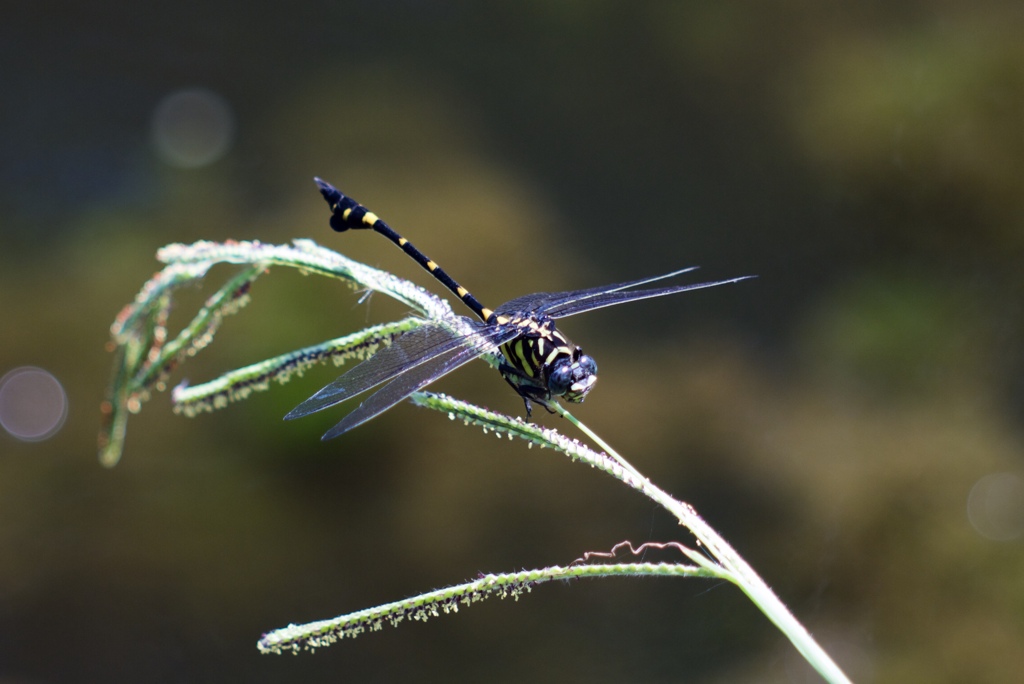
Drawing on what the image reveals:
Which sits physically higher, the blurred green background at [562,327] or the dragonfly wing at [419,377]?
the blurred green background at [562,327]

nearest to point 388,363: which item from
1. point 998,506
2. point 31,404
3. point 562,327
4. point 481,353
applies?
point 481,353

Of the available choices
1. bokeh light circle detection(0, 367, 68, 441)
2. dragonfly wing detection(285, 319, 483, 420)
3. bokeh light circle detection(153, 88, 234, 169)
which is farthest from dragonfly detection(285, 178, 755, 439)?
bokeh light circle detection(153, 88, 234, 169)

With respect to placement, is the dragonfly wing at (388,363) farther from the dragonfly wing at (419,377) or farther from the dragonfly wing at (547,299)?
the dragonfly wing at (547,299)

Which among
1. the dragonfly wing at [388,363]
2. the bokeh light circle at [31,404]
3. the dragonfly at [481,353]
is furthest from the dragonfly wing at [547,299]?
the bokeh light circle at [31,404]

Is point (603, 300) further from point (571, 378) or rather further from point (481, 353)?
point (481, 353)

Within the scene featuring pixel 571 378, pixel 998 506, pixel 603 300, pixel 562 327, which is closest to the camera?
pixel 571 378

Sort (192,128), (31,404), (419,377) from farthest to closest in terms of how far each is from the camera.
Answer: (192,128)
(31,404)
(419,377)

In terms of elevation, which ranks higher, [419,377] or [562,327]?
[562,327]

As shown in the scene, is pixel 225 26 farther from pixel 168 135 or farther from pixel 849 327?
pixel 849 327
